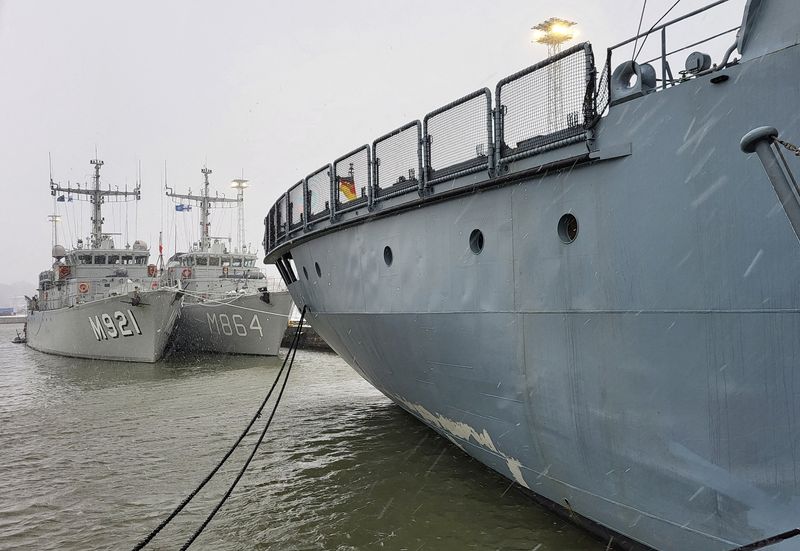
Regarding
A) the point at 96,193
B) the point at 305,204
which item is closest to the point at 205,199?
the point at 96,193

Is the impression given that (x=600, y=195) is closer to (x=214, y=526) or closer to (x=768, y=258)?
(x=768, y=258)

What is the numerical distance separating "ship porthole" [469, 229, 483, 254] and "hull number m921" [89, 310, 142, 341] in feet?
68.3

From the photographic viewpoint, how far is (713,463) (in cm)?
367

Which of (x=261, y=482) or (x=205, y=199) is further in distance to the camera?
(x=205, y=199)

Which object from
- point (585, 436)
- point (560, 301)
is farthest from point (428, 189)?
point (585, 436)

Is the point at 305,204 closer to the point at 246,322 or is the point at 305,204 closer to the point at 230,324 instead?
the point at 246,322

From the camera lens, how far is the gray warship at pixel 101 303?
2278cm

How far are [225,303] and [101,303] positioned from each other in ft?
16.2

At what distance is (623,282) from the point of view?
13.4 feet

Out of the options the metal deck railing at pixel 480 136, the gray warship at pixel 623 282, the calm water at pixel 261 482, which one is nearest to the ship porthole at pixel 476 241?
the gray warship at pixel 623 282

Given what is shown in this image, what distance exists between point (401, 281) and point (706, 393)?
11.0 ft

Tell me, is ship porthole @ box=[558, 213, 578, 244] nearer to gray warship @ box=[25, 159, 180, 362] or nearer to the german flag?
the german flag

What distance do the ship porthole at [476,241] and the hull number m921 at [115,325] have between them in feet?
68.3

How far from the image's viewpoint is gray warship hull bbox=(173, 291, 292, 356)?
24562 mm
